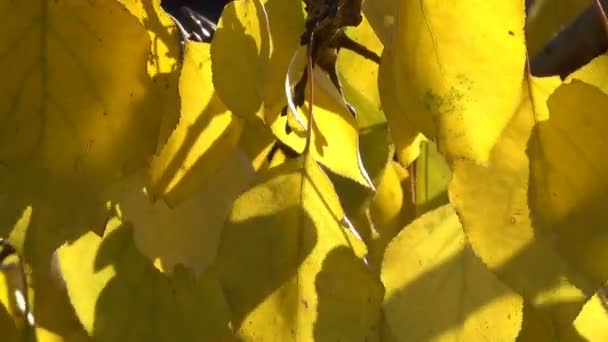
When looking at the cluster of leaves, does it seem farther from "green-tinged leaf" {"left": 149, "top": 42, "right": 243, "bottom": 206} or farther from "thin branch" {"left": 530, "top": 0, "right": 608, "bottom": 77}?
"thin branch" {"left": 530, "top": 0, "right": 608, "bottom": 77}

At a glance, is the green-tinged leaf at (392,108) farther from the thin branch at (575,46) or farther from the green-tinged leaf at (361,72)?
the thin branch at (575,46)

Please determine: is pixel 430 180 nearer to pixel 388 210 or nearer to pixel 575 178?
pixel 388 210

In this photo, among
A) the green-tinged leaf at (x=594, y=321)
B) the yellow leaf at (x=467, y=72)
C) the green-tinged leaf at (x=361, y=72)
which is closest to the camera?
the yellow leaf at (x=467, y=72)

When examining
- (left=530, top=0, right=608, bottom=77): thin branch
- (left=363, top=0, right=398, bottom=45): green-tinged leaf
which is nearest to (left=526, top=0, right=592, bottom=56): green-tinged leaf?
(left=530, top=0, right=608, bottom=77): thin branch

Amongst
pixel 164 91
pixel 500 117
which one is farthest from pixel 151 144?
pixel 500 117

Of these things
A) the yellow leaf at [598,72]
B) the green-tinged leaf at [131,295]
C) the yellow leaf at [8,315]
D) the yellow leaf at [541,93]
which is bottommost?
the yellow leaf at [8,315]

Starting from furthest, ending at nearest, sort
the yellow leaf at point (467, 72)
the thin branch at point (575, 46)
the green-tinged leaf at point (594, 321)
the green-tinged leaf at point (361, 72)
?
the thin branch at point (575, 46)
the green-tinged leaf at point (361, 72)
the green-tinged leaf at point (594, 321)
the yellow leaf at point (467, 72)

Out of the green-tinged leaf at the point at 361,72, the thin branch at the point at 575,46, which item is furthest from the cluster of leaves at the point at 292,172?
the thin branch at the point at 575,46

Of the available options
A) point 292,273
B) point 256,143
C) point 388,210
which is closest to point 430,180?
point 388,210
